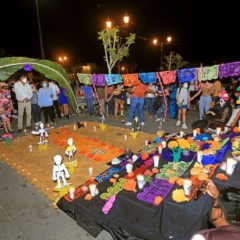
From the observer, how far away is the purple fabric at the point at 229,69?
7.37 m

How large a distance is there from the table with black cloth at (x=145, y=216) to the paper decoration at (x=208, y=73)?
201 inches

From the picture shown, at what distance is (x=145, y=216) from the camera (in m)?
3.23

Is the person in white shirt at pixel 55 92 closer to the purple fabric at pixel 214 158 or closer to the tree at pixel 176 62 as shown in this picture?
the purple fabric at pixel 214 158

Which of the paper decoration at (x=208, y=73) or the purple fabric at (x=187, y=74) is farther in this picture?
the purple fabric at (x=187, y=74)

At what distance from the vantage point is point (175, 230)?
302 centimetres

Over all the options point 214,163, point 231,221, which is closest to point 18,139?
point 214,163

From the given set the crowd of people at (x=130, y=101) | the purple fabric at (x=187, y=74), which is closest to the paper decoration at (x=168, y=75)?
the purple fabric at (x=187, y=74)

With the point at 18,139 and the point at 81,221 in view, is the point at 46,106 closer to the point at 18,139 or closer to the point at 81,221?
the point at 18,139

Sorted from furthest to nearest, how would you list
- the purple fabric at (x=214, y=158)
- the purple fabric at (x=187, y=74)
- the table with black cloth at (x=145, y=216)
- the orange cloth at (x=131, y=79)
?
the orange cloth at (x=131, y=79), the purple fabric at (x=187, y=74), the purple fabric at (x=214, y=158), the table with black cloth at (x=145, y=216)

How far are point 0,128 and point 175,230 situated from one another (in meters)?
9.79

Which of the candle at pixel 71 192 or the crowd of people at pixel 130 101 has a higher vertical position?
the crowd of people at pixel 130 101

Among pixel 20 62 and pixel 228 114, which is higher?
pixel 20 62

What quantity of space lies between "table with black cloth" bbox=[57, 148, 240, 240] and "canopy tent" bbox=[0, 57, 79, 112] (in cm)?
205

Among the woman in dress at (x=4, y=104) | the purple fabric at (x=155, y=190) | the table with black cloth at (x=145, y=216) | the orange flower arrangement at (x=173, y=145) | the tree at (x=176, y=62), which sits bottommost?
the table with black cloth at (x=145, y=216)
